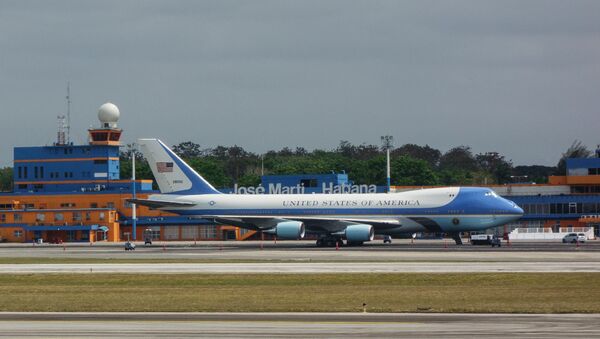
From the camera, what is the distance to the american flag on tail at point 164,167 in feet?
328

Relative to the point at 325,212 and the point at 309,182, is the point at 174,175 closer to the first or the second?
the point at 325,212

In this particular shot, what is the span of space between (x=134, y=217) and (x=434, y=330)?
323 feet

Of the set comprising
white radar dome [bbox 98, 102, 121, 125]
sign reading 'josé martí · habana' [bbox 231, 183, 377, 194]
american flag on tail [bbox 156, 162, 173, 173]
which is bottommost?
sign reading 'josé martí · habana' [bbox 231, 183, 377, 194]

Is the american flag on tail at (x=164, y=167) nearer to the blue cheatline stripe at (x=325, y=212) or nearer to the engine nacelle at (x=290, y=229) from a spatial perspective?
the blue cheatline stripe at (x=325, y=212)

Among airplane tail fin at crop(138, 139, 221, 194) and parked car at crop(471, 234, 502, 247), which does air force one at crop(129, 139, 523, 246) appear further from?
parked car at crop(471, 234, 502, 247)

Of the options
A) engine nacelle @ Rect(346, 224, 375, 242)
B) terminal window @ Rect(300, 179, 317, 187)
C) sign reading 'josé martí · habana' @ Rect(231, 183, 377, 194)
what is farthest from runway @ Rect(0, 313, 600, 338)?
terminal window @ Rect(300, 179, 317, 187)

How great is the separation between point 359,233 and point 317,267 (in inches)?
1264

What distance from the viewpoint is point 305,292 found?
148ft

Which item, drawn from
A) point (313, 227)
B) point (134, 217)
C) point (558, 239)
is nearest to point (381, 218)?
point (313, 227)

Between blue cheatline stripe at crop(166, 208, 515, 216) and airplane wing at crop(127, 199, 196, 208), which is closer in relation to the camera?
blue cheatline stripe at crop(166, 208, 515, 216)

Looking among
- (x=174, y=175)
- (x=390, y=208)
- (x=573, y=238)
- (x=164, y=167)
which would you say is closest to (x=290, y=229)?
(x=390, y=208)

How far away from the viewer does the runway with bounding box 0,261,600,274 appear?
56.8m

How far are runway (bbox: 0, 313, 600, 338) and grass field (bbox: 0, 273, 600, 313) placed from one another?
2.24 metres

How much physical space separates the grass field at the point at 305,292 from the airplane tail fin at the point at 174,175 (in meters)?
41.7
